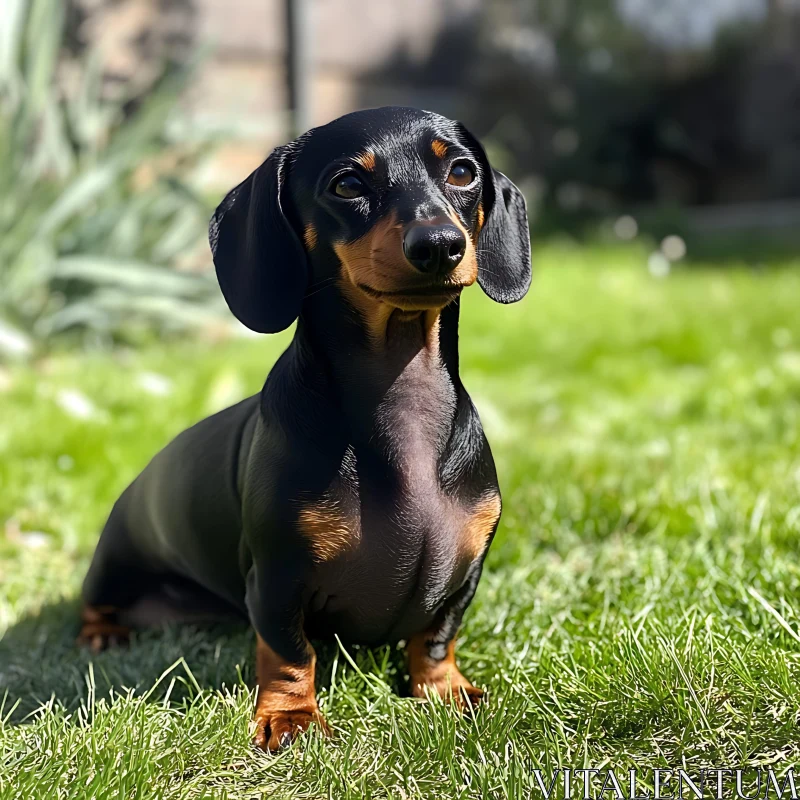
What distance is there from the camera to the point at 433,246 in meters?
1.60

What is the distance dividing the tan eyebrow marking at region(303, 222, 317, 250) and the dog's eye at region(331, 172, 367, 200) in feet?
0.33

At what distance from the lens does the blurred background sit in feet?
16.1

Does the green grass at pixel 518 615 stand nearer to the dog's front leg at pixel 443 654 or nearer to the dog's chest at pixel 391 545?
the dog's front leg at pixel 443 654

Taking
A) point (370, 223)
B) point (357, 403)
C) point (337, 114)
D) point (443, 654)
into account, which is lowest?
point (337, 114)

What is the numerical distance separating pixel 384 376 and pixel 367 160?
40 cm

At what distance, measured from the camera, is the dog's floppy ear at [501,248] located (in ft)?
6.49

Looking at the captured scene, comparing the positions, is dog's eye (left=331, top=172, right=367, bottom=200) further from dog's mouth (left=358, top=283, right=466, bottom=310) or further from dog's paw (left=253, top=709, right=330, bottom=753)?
dog's paw (left=253, top=709, right=330, bottom=753)

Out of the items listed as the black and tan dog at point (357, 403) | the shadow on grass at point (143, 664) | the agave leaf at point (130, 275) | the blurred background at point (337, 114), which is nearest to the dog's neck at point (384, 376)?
the black and tan dog at point (357, 403)

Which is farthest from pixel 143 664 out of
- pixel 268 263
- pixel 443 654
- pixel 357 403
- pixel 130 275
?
pixel 130 275

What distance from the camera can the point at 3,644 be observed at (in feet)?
7.88

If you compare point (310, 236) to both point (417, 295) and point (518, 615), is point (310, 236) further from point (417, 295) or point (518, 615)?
point (518, 615)

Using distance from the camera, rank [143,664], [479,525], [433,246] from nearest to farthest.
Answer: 1. [433,246]
2. [479,525]
3. [143,664]

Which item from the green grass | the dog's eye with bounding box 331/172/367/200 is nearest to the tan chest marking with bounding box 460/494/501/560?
the green grass

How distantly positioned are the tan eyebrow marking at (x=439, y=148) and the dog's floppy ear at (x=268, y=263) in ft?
0.92
